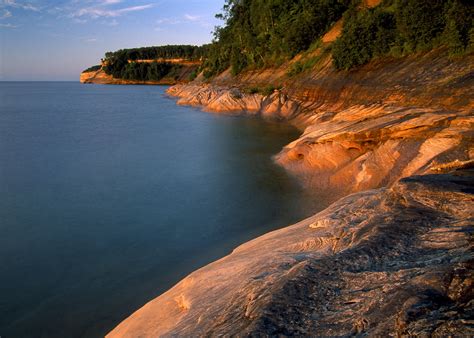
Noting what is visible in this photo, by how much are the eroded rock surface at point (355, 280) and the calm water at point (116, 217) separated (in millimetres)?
1963

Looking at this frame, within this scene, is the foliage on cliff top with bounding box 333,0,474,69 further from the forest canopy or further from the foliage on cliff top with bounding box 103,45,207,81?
the foliage on cliff top with bounding box 103,45,207,81

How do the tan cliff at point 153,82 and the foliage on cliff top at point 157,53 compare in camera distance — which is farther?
the foliage on cliff top at point 157,53

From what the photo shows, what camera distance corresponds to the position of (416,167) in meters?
9.93

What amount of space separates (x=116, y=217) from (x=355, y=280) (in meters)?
8.45

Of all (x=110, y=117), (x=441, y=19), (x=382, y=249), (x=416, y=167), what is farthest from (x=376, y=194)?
(x=110, y=117)

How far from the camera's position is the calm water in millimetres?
7172

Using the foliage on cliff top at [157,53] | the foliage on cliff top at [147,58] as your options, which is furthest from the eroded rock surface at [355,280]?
the foliage on cliff top at [157,53]

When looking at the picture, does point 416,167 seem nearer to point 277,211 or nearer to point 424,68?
point 277,211

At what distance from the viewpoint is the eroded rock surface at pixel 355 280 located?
122 inches

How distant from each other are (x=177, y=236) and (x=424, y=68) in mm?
13039

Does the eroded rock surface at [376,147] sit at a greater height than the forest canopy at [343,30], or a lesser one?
lesser

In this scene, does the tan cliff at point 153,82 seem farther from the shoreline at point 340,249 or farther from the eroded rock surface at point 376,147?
the shoreline at point 340,249

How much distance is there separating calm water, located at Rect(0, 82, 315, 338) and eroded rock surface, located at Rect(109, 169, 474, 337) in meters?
1.96

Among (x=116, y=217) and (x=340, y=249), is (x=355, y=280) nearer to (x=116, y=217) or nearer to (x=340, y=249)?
(x=340, y=249)
